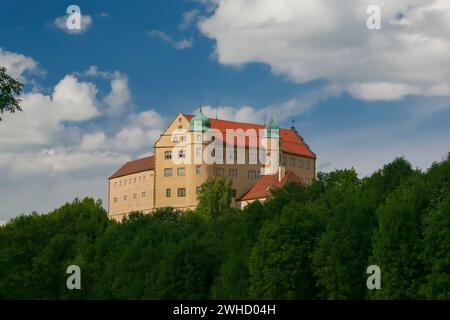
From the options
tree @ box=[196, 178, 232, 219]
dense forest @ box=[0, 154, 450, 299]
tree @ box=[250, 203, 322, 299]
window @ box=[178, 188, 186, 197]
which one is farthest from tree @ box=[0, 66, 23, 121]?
window @ box=[178, 188, 186, 197]

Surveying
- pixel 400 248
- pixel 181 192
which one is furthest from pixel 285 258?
pixel 181 192

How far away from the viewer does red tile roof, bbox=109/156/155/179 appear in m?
140

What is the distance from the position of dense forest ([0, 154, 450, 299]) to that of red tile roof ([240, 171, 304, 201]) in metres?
32.4

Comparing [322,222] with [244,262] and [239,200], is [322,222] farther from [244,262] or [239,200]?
[239,200]

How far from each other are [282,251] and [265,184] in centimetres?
6502

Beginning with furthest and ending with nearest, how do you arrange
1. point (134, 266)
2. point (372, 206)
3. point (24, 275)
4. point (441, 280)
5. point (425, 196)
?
point (24, 275) → point (134, 266) → point (372, 206) → point (425, 196) → point (441, 280)

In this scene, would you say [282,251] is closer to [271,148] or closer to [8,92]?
[8,92]

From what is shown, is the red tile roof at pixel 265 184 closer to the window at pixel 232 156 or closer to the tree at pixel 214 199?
the tree at pixel 214 199

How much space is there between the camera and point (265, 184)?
412 feet

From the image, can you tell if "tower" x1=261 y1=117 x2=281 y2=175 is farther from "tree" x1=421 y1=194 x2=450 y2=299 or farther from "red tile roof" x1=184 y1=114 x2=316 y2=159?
"tree" x1=421 y1=194 x2=450 y2=299
